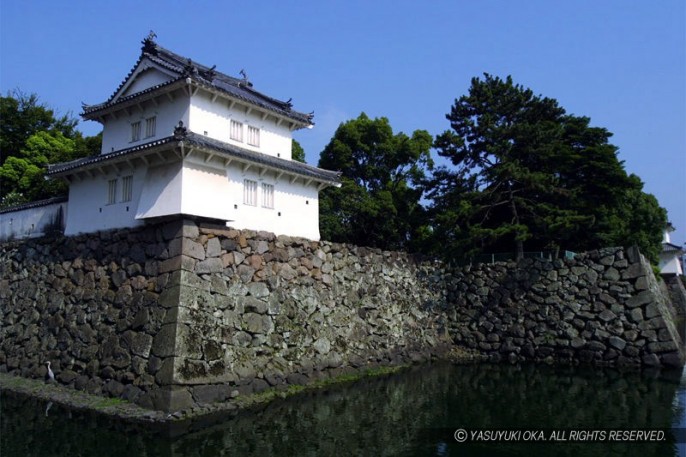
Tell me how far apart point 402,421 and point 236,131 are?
9.69 m

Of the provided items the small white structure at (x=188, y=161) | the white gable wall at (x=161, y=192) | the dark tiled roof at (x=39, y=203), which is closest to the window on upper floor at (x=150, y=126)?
the small white structure at (x=188, y=161)

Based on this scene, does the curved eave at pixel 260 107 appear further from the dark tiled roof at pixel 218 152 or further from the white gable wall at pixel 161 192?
the white gable wall at pixel 161 192

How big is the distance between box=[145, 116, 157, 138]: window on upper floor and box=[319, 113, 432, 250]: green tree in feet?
34.9

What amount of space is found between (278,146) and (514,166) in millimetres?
9098

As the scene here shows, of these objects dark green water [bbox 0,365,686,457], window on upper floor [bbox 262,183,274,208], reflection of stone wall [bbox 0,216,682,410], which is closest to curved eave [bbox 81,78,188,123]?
window on upper floor [bbox 262,183,274,208]

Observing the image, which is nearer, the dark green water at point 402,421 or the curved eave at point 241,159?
the dark green water at point 402,421

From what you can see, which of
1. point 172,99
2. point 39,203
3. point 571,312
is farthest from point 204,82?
point 571,312

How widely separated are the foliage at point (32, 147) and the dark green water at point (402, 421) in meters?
13.4

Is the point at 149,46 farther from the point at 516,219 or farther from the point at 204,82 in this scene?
the point at 516,219

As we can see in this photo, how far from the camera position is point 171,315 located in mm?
11609

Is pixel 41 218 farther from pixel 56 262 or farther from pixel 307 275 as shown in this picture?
pixel 307 275

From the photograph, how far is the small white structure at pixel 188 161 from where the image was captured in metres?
12.7

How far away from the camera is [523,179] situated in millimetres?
18766

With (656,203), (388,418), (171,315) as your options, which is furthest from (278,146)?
(656,203)
